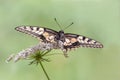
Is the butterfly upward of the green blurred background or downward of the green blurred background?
downward

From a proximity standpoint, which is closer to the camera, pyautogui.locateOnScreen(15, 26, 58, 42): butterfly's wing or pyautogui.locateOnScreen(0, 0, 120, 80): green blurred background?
pyautogui.locateOnScreen(15, 26, 58, 42): butterfly's wing

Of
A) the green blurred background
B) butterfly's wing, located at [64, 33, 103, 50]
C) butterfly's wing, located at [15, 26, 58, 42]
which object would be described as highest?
the green blurred background

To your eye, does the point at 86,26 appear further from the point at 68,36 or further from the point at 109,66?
the point at 68,36

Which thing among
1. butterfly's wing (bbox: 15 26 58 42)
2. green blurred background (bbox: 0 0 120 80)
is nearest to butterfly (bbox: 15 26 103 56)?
butterfly's wing (bbox: 15 26 58 42)

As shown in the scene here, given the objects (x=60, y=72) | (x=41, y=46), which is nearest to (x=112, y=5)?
(x=60, y=72)

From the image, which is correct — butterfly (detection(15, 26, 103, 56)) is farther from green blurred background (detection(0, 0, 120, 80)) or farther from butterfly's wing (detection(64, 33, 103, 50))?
green blurred background (detection(0, 0, 120, 80))

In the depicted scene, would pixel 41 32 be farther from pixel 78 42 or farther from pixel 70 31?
pixel 70 31

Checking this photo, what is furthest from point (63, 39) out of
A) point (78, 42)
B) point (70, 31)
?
point (70, 31)

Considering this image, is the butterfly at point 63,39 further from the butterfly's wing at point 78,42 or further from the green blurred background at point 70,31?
the green blurred background at point 70,31
